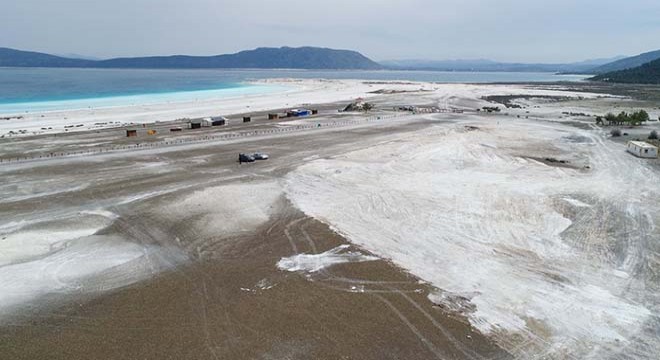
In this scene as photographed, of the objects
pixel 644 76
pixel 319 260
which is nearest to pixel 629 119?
pixel 319 260

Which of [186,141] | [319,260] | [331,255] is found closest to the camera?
[319,260]

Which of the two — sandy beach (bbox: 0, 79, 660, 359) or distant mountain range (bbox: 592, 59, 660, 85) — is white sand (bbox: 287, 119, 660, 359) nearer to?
sandy beach (bbox: 0, 79, 660, 359)

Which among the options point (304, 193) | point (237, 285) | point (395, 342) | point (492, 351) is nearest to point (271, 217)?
point (304, 193)

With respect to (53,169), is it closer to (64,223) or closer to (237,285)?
(64,223)

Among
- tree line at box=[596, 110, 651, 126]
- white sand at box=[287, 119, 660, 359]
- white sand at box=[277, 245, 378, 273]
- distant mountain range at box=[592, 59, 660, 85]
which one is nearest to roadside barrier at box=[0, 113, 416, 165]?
white sand at box=[287, 119, 660, 359]

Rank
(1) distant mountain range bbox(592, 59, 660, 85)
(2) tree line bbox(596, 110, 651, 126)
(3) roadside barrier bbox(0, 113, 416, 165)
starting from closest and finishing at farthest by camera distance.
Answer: (3) roadside barrier bbox(0, 113, 416, 165)
(2) tree line bbox(596, 110, 651, 126)
(1) distant mountain range bbox(592, 59, 660, 85)

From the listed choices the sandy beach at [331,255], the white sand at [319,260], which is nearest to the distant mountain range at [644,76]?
the sandy beach at [331,255]

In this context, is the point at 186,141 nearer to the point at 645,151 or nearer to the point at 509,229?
the point at 509,229

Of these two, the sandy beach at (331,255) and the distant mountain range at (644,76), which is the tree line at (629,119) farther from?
the distant mountain range at (644,76)
